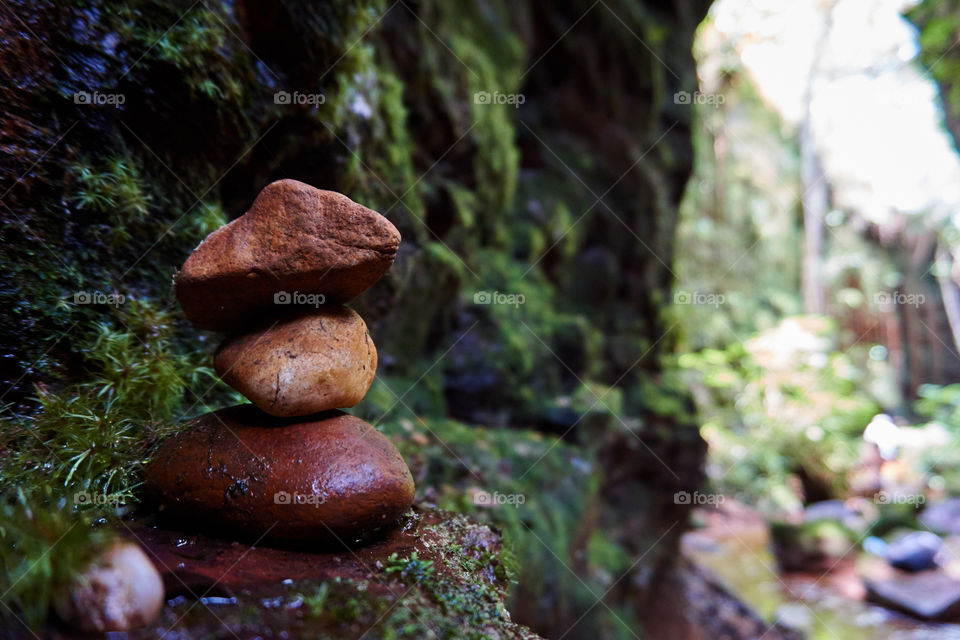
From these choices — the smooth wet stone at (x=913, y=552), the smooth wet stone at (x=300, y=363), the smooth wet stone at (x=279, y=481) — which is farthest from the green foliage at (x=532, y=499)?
the smooth wet stone at (x=913, y=552)

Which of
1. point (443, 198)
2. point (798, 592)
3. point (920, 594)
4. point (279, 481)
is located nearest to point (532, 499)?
point (443, 198)

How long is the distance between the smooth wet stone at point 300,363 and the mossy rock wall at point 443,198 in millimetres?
800

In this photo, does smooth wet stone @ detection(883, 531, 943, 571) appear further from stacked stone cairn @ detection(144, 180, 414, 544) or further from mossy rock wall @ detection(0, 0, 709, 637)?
stacked stone cairn @ detection(144, 180, 414, 544)

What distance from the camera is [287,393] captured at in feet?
7.13

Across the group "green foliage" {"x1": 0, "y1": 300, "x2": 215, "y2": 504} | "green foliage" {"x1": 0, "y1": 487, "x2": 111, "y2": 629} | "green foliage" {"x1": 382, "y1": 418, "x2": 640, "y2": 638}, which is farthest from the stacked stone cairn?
"green foliage" {"x1": 382, "y1": 418, "x2": 640, "y2": 638}

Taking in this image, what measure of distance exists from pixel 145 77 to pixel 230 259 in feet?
4.80

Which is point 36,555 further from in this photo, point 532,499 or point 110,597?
point 532,499

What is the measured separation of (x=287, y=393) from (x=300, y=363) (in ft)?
0.41

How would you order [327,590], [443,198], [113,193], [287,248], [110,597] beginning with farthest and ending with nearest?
[443,198] → [113,193] → [287,248] → [327,590] → [110,597]

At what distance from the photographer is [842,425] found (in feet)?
39.9

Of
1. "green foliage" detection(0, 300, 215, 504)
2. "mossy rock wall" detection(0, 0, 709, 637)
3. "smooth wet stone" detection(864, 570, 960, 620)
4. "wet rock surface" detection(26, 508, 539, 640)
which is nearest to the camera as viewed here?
"wet rock surface" detection(26, 508, 539, 640)

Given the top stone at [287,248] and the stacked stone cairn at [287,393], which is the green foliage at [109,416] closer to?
the stacked stone cairn at [287,393]

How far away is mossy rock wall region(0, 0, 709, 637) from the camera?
2609mm

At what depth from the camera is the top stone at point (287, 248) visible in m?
2.16
